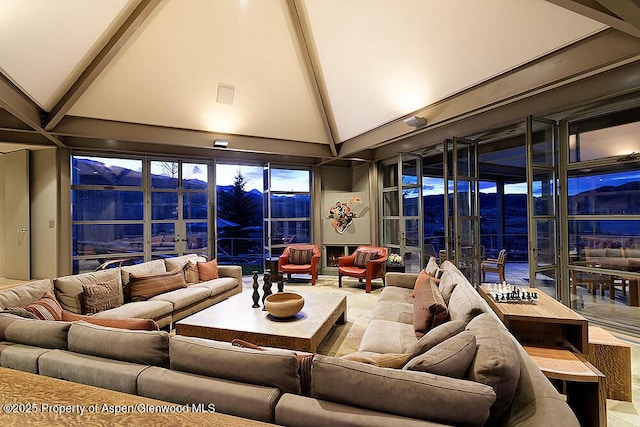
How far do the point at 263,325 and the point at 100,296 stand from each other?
1.77 m

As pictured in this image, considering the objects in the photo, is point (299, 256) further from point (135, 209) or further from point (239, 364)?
point (239, 364)

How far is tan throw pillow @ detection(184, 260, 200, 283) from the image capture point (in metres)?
4.57

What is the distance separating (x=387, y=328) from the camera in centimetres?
266

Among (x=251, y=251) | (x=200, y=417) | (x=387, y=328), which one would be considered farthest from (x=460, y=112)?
(x=251, y=251)

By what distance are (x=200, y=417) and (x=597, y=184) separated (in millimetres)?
4658

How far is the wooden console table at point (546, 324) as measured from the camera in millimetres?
2309

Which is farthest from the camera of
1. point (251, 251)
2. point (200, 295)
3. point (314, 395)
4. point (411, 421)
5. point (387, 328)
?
point (251, 251)

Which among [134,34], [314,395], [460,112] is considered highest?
[134,34]

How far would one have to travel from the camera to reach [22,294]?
267 cm

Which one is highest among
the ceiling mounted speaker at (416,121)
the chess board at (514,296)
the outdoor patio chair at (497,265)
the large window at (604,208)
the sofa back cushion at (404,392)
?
the ceiling mounted speaker at (416,121)

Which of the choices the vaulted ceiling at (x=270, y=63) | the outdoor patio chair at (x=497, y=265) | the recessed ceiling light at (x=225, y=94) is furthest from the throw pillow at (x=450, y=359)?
the recessed ceiling light at (x=225, y=94)

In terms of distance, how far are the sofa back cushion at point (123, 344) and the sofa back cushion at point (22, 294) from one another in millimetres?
1374

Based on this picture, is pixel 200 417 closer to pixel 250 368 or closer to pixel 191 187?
pixel 250 368

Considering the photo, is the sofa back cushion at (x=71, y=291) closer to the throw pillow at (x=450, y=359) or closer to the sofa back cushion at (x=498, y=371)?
the throw pillow at (x=450, y=359)
